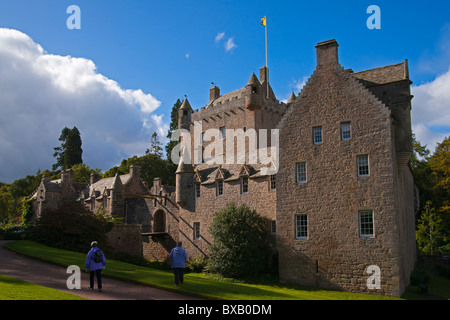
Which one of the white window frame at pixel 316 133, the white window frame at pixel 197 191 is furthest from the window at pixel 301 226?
the white window frame at pixel 197 191

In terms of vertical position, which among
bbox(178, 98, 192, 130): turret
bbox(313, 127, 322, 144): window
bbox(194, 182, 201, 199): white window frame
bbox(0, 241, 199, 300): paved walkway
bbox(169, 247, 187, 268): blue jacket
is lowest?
bbox(0, 241, 199, 300): paved walkway

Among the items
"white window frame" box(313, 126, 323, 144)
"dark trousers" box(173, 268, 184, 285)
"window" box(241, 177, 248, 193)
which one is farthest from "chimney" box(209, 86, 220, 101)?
"dark trousers" box(173, 268, 184, 285)

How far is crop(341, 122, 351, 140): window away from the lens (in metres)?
26.0

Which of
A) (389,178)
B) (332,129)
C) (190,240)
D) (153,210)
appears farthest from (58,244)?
(389,178)

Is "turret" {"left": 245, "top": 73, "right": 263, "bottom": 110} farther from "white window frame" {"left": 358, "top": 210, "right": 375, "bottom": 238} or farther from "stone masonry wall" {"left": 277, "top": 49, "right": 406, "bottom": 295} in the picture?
"white window frame" {"left": 358, "top": 210, "right": 375, "bottom": 238}

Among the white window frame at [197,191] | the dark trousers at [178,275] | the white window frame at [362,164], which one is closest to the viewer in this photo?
the dark trousers at [178,275]

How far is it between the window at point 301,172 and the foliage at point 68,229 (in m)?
16.8

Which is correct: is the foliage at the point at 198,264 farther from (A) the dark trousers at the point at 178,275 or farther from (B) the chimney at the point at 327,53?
(B) the chimney at the point at 327,53

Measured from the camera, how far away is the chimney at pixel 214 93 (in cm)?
5503

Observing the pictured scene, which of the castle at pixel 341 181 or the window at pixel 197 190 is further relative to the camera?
the window at pixel 197 190

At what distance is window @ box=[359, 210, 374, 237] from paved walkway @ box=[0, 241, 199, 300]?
12.7m

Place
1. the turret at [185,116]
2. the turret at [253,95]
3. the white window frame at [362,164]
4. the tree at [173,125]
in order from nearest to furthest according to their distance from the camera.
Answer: the white window frame at [362,164] < the turret at [253,95] < the turret at [185,116] < the tree at [173,125]

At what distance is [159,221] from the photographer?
44844 mm

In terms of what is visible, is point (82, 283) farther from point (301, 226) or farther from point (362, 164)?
point (362, 164)
